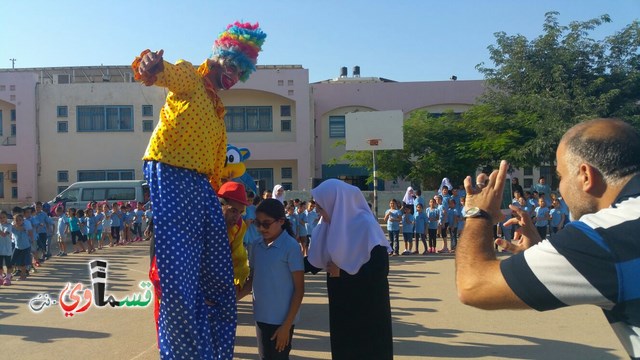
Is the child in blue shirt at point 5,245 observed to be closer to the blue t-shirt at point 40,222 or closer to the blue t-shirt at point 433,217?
the blue t-shirt at point 40,222

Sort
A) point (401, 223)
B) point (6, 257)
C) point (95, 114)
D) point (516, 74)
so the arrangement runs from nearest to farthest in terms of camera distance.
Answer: point (6, 257) < point (401, 223) < point (516, 74) < point (95, 114)

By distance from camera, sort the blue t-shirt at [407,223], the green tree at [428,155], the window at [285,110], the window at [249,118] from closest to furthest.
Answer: the blue t-shirt at [407,223] < the green tree at [428,155] < the window at [285,110] < the window at [249,118]

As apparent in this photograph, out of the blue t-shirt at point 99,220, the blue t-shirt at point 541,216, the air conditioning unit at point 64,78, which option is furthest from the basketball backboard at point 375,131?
the air conditioning unit at point 64,78

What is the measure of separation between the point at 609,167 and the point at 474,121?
74.4 feet

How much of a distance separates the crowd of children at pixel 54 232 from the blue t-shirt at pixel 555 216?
9.11 meters

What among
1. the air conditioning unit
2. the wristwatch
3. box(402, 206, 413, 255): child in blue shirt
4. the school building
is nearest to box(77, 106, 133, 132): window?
the school building

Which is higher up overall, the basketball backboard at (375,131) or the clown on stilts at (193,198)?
the basketball backboard at (375,131)

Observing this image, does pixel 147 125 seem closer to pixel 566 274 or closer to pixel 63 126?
pixel 63 126

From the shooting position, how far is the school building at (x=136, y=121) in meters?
27.7

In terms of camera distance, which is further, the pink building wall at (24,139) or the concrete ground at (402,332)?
the pink building wall at (24,139)

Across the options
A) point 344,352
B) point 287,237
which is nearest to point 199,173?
point 287,237

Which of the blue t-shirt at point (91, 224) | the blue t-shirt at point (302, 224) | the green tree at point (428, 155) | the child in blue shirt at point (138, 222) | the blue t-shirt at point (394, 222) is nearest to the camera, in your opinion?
the blue t-shirt at point (302, 224)

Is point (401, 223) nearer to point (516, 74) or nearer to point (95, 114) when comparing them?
point (516, 74)

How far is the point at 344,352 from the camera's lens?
3234mm
